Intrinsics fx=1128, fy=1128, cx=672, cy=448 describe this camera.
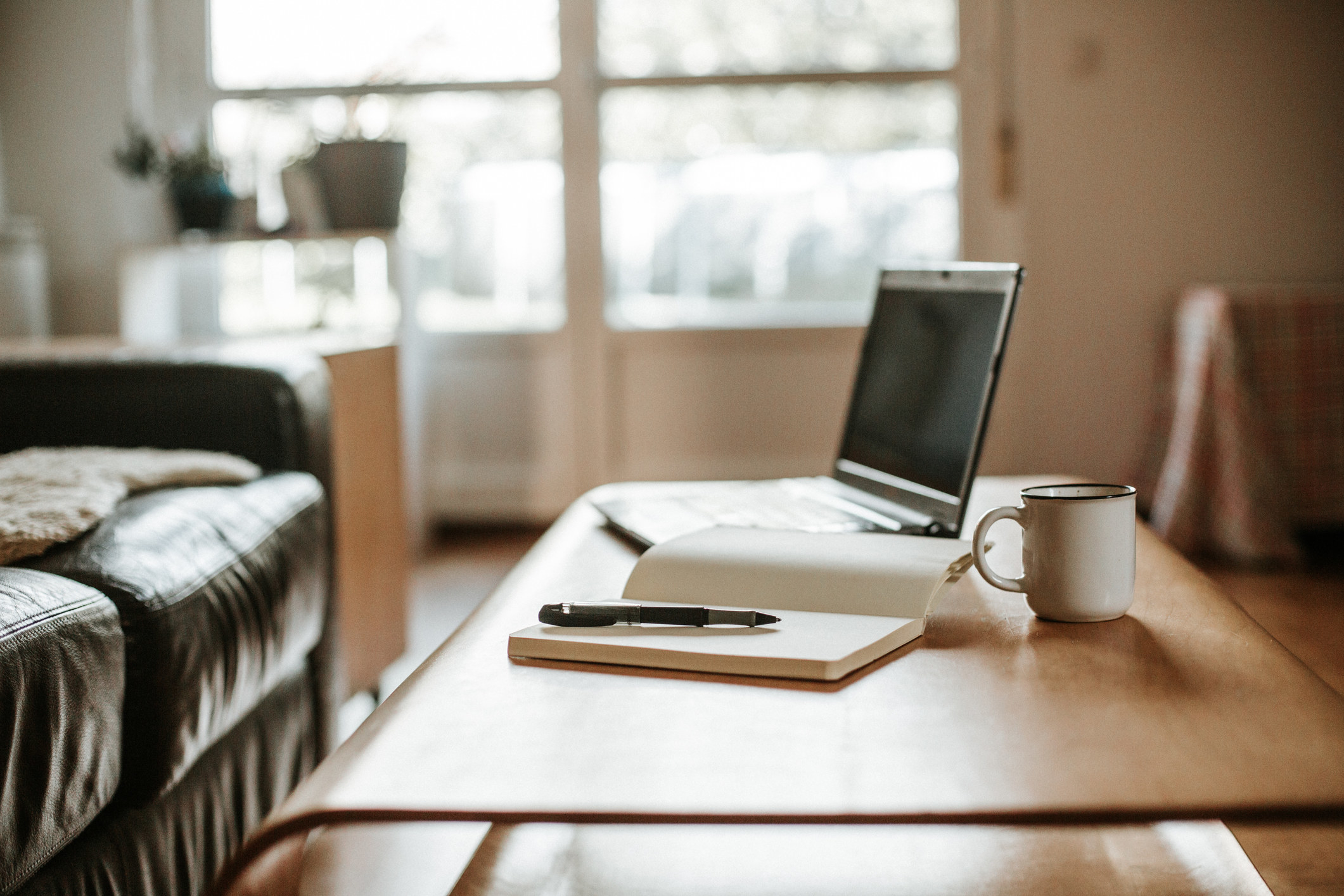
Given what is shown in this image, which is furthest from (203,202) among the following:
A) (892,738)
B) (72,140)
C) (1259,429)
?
(892,738)

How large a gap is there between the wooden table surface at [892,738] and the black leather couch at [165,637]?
1.06ft

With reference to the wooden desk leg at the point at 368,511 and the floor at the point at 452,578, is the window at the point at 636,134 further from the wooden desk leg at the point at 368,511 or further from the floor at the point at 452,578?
the wooden desk leg at the point at 368,511

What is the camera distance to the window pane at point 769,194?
311 centimetres

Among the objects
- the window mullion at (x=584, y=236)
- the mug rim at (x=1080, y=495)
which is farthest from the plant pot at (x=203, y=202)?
the mug rim at (x=1080, y=495)

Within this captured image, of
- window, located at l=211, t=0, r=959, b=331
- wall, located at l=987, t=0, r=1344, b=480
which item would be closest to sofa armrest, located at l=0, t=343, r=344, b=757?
window, located at l=211, t=0, r=959, b=331

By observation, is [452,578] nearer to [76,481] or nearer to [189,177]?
A: [189,177]

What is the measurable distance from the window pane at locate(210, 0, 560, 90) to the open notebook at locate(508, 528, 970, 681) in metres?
2.59

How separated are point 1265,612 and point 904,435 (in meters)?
1.50

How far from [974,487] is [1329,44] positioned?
2500mm

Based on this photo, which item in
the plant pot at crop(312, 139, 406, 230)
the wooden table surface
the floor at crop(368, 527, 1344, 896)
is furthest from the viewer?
the plant pot at crop(312, 139, 406, 230)

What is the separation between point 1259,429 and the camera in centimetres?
251

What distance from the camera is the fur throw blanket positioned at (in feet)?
3.18

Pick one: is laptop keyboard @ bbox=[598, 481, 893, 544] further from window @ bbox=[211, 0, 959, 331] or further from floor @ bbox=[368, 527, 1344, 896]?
window @ bbox=[211, 0, 959, 331]

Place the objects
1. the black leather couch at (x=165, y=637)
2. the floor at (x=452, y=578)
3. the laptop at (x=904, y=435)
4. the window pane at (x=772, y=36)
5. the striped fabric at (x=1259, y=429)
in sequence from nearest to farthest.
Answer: the black leather couch at (x=165, y=637) → the laptop at (x=904, y=435) → the floor at (x=452, y=578) → the striped fabric at (x=1259, y=429) → the window pane at (x=772, y=36)
